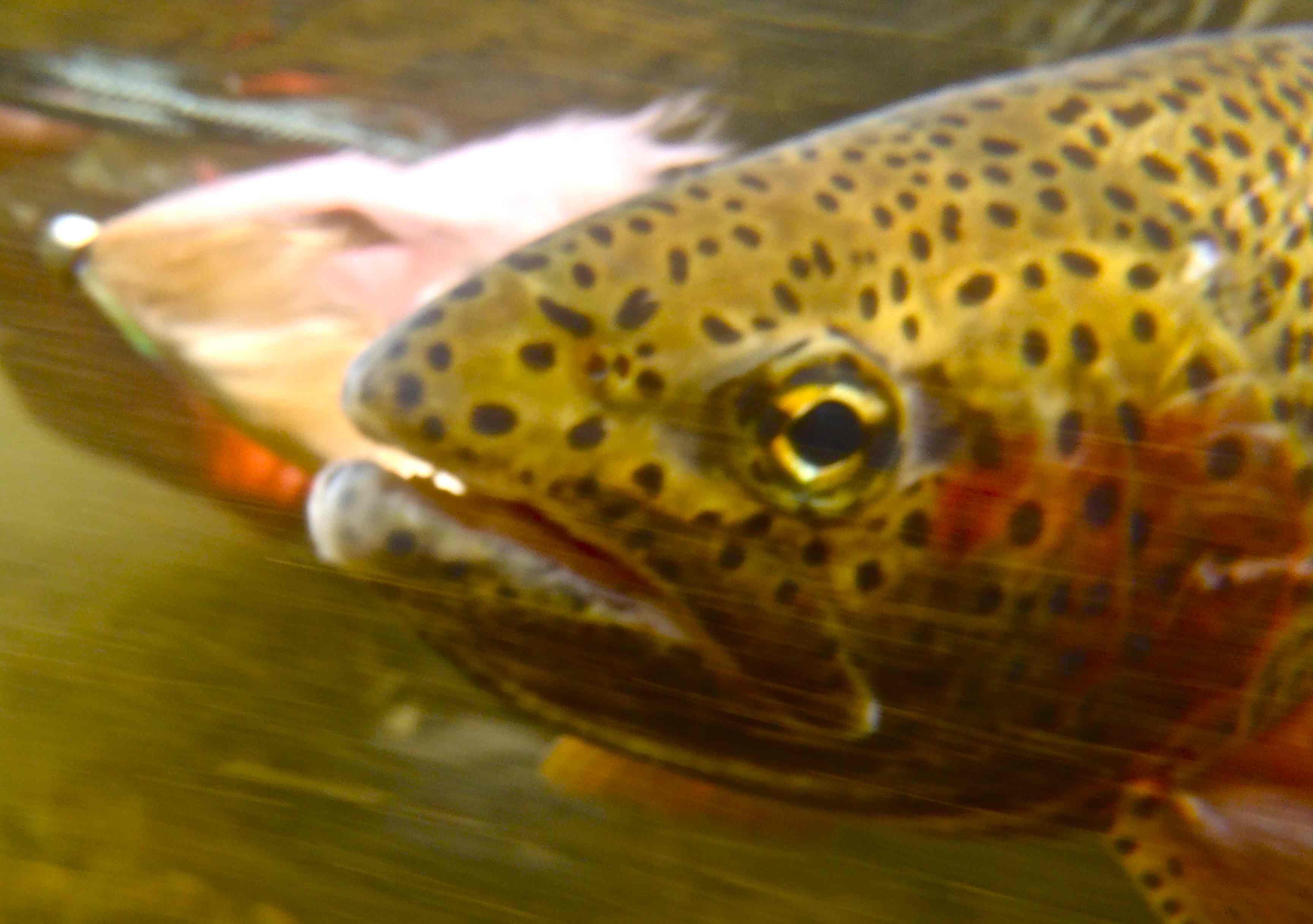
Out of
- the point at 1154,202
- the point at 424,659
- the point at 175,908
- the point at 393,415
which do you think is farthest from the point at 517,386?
the point at 175,908

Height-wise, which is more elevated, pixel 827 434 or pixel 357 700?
pixel 827 434

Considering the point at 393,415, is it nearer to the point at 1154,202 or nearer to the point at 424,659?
the point at 424,659

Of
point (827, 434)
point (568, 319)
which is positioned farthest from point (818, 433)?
point (568, 319)

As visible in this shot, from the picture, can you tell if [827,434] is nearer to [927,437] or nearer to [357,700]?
[927,437]

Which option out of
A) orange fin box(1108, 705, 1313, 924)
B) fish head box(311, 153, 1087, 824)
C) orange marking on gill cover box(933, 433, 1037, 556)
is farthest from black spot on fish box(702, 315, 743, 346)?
orange fin box(1108, 705, 1313, 924)

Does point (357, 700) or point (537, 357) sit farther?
point (357, 700)

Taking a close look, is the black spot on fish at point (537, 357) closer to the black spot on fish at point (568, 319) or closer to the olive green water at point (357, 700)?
the black spot on fish at point (568, 319)

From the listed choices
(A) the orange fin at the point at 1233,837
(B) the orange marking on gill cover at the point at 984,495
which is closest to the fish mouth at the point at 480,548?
(B) the orange marking on gill cover at the point at 984,495

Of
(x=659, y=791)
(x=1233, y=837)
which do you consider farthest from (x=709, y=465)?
(x=1233, y=837)
